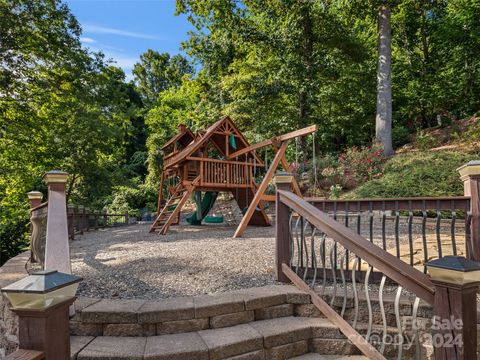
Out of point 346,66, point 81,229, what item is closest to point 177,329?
point 81,229

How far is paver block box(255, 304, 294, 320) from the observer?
2.71m

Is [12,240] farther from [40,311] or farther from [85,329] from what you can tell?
[40,311]

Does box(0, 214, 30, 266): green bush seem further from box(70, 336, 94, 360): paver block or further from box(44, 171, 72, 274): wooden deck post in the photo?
box(70, 336, 94, 360): paver block

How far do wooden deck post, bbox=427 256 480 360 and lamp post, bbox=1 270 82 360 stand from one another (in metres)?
1.87

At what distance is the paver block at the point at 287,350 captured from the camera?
2.37 meters

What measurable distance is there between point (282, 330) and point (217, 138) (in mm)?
7725

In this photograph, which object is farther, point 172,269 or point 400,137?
point 400,137

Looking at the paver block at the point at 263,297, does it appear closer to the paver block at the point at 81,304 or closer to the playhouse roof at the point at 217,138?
the paver block at the point at 81,304

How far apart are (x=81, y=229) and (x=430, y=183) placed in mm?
10603

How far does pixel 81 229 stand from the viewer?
939cm

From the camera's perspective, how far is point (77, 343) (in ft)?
7.41

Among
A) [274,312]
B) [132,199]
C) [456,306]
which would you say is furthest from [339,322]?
[132,199]

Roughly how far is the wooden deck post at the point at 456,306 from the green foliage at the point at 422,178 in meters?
7.54

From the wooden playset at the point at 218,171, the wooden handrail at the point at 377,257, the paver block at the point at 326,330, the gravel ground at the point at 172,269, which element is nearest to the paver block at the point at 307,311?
the paver block at the point at 326,330
